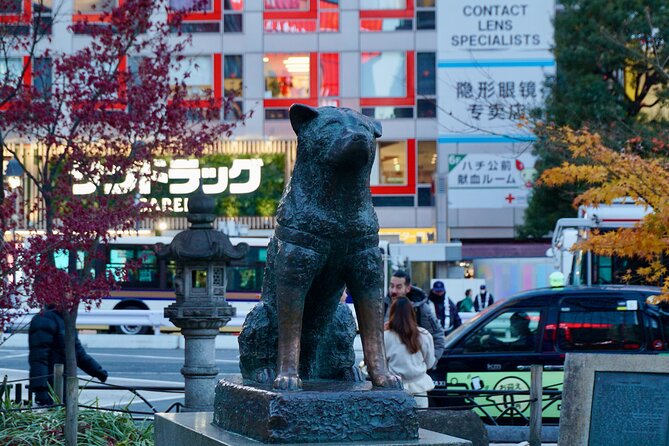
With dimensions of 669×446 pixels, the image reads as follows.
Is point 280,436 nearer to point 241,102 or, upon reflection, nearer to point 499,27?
point 499,27

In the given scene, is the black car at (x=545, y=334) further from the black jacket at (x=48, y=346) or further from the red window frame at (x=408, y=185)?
the red window frame at (x=408, y=185)

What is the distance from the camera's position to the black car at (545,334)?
12.5m

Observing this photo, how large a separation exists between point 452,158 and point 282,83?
26.8ft

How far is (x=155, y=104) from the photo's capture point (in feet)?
43.2

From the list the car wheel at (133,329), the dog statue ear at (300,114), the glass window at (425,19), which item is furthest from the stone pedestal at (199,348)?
the glass window at (425,19)

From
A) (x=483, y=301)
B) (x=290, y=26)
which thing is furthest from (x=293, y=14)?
(x=483, y=301)

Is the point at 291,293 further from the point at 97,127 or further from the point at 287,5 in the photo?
the point at 287,5

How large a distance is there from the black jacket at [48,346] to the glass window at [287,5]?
28.0 metres

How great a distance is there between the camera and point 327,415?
4941mm

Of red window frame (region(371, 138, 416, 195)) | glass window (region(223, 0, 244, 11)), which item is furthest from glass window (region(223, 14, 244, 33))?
red window frame (region(371, 138, 416, 195))

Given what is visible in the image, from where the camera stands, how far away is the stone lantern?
39.8ft

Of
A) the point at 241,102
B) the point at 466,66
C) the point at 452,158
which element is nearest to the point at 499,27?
the point at 466,66

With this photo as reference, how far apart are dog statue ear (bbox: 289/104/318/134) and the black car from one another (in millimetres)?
7650

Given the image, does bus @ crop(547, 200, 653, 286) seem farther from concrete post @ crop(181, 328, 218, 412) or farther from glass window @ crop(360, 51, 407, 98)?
glass window @ crop(360, 51, 407, 98)
